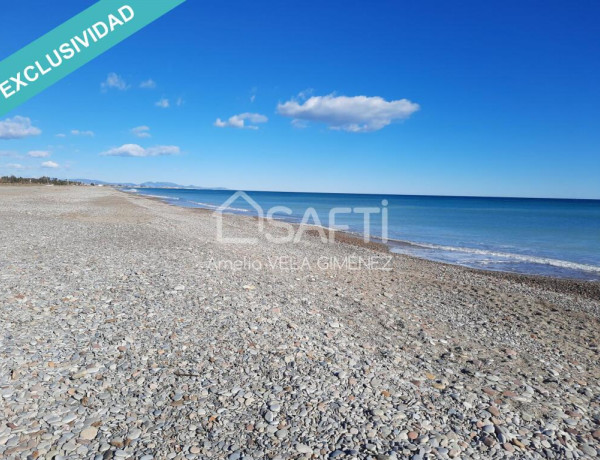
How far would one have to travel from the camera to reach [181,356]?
5.96 m

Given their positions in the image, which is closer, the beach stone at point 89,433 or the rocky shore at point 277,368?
the beach stone at point 89,433

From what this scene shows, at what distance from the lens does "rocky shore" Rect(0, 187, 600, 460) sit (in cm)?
417

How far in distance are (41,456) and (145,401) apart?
1.19m

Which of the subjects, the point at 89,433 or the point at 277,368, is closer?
the point at 89,433

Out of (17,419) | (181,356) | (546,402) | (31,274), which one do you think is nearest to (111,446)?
(17,419)

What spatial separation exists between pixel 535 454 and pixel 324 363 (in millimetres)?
2945

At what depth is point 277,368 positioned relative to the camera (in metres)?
5.78

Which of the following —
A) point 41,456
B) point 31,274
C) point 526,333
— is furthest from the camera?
point 31,274

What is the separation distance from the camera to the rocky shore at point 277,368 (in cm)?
417

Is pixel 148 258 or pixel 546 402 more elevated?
pixel 148 258

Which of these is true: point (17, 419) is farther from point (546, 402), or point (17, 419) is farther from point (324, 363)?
point (546, 402)

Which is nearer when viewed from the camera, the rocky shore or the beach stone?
the beach stone

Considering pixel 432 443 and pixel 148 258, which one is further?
pixel 148 258

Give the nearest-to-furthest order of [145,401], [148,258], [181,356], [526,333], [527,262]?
[145,401] → [181,356] → [526,333] → [148,258] → [527,262]
